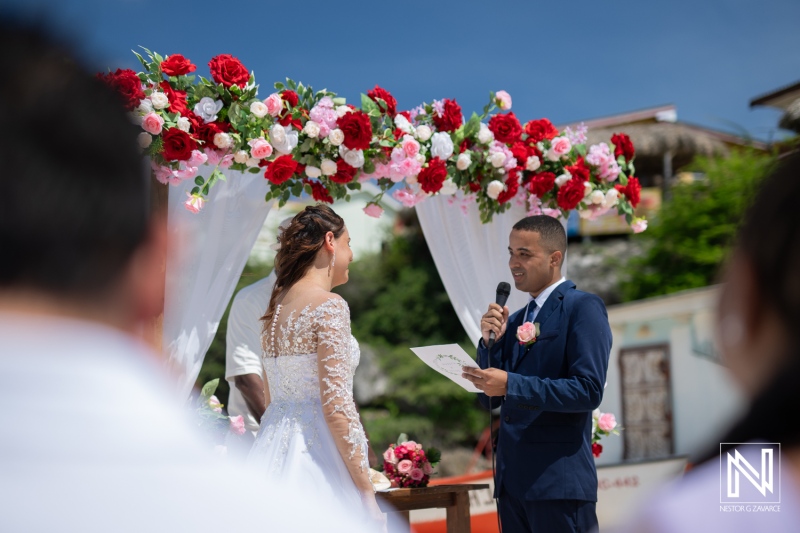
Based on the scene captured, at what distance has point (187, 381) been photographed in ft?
16.6

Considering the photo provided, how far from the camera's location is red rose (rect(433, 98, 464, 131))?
18.4 ft

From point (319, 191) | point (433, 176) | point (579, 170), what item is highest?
point (579, 170)

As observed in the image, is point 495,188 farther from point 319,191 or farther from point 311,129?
point 311,129

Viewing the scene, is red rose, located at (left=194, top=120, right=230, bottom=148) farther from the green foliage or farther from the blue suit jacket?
the green foliage

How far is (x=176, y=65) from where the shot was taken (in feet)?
16.0

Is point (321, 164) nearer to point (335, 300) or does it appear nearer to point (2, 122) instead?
point (335, 300)

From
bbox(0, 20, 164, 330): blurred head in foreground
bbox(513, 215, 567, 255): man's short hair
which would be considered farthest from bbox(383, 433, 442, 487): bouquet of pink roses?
bbox(0, 20, 164, 330): blurred head in foreground

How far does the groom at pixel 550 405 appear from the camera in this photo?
3.87 metres

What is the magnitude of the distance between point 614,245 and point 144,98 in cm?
1952

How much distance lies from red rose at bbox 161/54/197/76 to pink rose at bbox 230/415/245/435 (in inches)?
82.9

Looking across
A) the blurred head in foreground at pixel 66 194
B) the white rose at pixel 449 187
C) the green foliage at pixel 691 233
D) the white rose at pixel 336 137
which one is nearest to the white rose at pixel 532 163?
the white rose at pixel 449 187

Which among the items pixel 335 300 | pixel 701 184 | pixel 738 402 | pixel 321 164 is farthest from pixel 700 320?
pixel 738 402

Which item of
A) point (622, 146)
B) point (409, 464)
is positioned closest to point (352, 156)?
point (409, 464)

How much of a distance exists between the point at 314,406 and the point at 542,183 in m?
2.57
